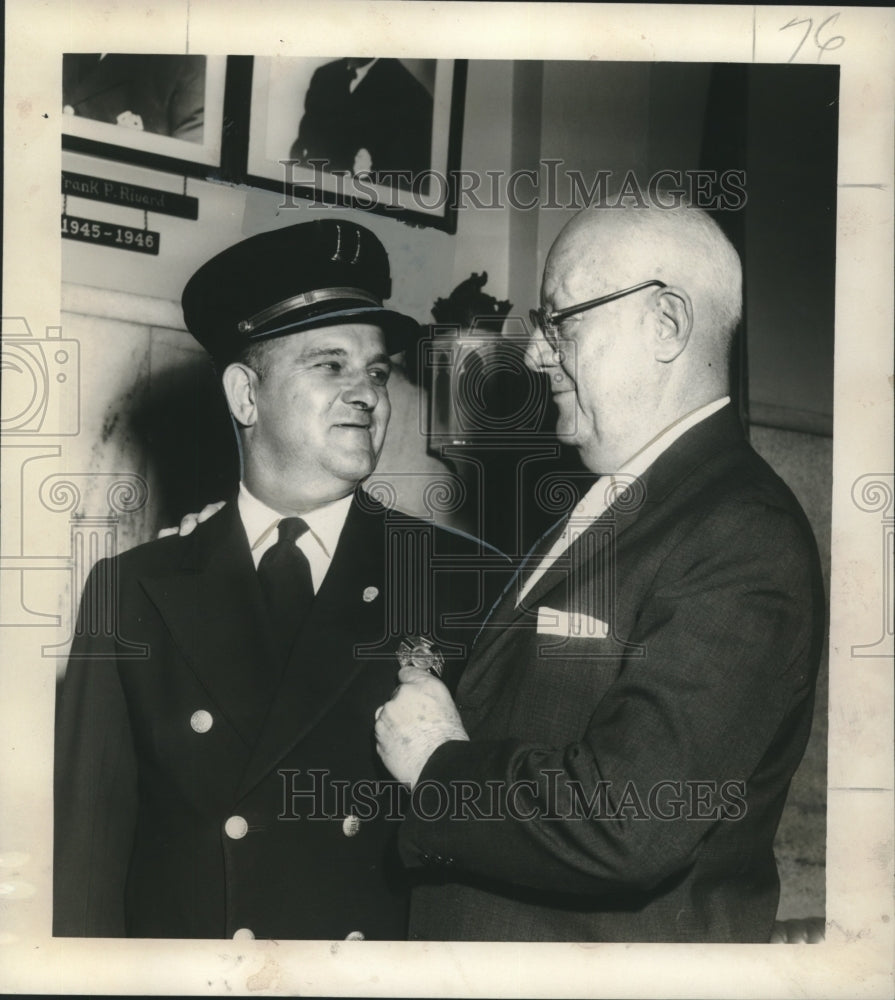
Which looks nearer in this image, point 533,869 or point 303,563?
point 533,869

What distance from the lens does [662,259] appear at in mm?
2262

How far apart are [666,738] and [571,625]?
0.29 m

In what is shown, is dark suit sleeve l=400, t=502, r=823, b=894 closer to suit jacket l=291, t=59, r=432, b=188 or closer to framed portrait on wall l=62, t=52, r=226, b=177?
suit jacket l=291, t=59, r=432, b=188

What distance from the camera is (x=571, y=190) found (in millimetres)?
2422

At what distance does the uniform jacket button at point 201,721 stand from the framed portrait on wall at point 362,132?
1.06 m

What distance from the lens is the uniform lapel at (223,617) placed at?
231 centimetres

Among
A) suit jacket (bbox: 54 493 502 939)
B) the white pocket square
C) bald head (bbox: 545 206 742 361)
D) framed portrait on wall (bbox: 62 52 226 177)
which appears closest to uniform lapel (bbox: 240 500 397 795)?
suit jacket (bbox: 54 493 502 939)

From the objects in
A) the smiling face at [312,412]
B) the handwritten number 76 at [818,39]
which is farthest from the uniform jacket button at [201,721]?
the handwritten number 76 at [818,39]

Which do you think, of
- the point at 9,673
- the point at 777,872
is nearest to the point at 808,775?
the point at 777,872

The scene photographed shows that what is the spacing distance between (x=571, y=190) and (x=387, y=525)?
787mm

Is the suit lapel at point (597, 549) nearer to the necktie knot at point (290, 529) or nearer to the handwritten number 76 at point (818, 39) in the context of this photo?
the necktie knot at point (290, 529)

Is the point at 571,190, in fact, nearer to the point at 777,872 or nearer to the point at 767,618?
the point at 767,618

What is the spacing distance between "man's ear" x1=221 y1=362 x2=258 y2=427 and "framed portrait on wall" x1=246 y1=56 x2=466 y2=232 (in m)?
0.38

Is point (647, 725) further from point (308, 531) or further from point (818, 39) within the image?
point (818, 39)
